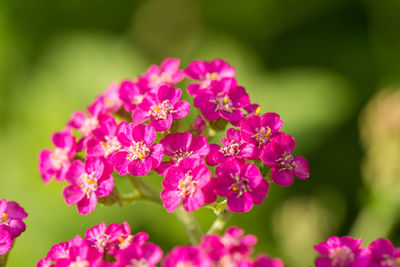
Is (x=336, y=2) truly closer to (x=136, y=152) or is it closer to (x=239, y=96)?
(x=239, y=96)

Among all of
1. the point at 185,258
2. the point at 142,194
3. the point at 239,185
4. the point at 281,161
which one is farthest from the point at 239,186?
the point at 142,194

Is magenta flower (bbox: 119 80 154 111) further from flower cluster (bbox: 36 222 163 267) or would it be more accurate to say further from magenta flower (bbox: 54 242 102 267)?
magenta flower (bbox: 54 242 102 267)

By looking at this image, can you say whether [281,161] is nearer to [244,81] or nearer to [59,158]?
[59,158]

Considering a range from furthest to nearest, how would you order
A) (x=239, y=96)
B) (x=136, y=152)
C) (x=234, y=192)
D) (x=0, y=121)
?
(x=0, y=121) → (x=239, y=96) → (x=136, y=152) → (x=234, y=192)

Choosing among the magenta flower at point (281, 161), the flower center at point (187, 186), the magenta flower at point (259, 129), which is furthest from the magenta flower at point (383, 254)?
the flower center at point (187, 186)

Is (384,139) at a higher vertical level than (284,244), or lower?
higher

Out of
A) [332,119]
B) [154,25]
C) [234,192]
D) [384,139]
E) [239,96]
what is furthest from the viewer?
[154,25]

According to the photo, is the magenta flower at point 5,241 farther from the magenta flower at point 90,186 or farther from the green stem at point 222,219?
the green stem at point 222,219

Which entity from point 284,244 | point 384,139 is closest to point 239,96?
point 384,139

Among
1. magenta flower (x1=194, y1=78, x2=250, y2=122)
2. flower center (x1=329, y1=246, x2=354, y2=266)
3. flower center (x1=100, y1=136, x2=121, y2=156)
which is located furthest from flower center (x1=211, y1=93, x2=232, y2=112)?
flower center (x1=329, y1=246, x2=354, y2=266)
